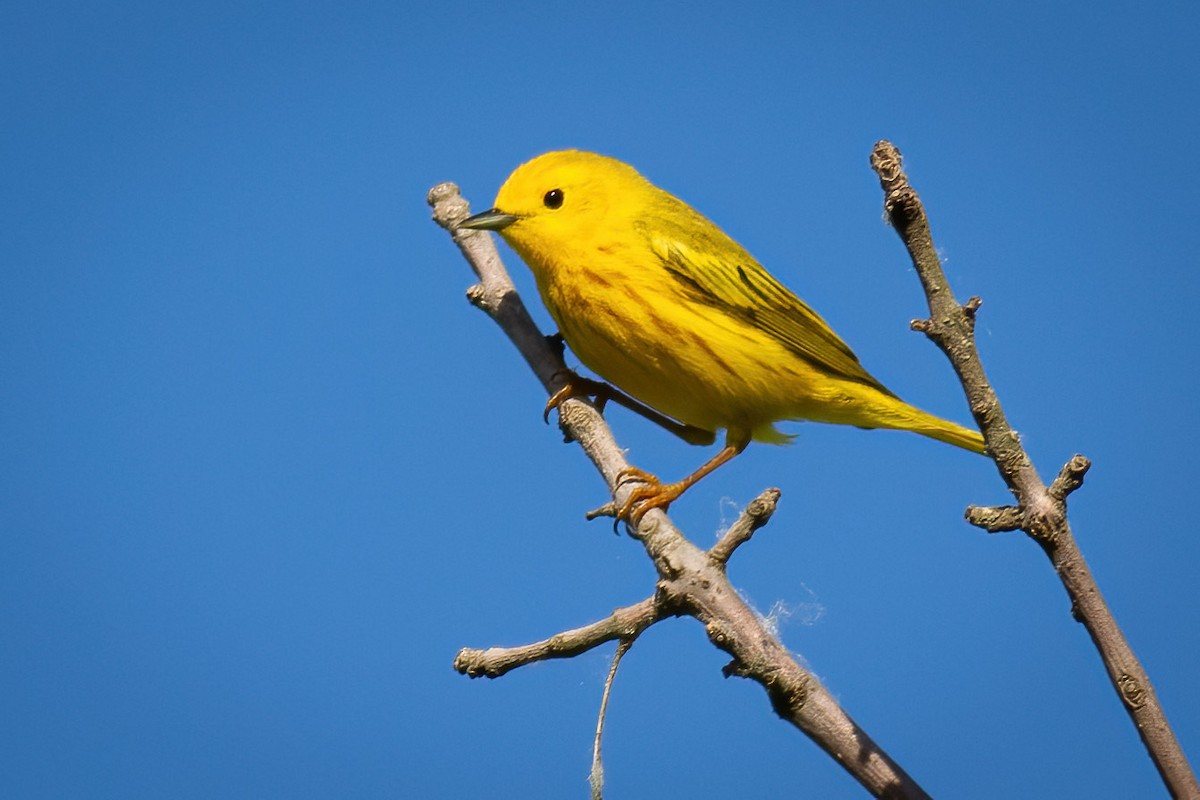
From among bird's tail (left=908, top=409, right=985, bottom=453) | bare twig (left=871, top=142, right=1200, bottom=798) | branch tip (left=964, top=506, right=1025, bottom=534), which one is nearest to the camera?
bare twig (left=871, top=142, right=1200, bottom=798)

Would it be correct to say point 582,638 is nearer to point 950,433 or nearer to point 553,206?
point 553,206

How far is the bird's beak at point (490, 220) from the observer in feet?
11.0

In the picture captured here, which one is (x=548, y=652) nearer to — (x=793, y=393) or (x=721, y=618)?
(x=721, y=618)

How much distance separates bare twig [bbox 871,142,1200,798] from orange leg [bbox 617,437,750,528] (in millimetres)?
855

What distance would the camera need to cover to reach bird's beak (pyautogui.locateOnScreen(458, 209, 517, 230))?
11.0 feet

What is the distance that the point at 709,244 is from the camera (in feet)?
11.9

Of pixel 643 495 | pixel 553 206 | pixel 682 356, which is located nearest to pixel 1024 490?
pixel 643 495

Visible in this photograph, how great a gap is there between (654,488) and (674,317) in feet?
1.80

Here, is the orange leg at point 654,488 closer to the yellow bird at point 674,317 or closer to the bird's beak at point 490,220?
the yellow bird at point 674,317

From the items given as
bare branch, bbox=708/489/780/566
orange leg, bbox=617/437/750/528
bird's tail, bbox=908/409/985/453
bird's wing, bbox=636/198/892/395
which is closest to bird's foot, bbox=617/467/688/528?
orange leg, bbox=617/437/750/528

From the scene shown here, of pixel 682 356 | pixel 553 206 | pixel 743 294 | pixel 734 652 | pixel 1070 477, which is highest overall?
pixel 553 206

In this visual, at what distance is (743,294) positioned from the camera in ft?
11.6

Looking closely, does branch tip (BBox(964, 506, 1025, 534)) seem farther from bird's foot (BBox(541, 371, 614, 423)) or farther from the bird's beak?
the bird's beak

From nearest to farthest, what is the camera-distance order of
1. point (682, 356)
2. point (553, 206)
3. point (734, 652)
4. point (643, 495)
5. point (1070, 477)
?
point (1070, 477), point (734, 652), point (643, 495), point (682, 356), point (553, 206)
